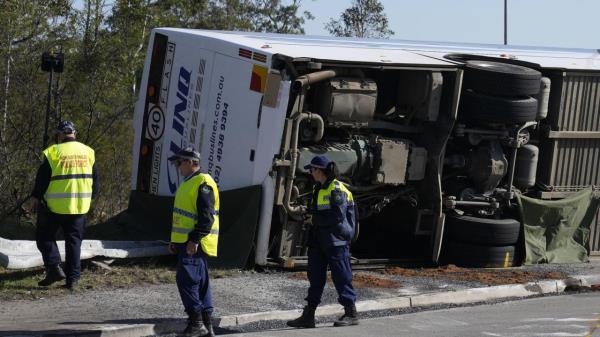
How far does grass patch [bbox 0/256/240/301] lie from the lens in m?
10.5

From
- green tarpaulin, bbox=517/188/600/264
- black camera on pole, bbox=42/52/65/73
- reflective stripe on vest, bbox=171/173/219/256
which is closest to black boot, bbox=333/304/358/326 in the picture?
reflective stripe on vest, bbox=171/173/219/256

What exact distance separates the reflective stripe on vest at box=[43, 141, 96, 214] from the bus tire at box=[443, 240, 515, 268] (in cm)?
474

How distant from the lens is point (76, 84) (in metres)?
19.7

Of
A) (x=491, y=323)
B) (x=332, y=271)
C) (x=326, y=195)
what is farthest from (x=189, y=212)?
(x=491, y=323)

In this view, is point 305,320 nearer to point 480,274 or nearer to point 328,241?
point 328,241

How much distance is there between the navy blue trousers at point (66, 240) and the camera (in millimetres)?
10641

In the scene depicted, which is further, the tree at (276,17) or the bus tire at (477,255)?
the tree at (276,17)

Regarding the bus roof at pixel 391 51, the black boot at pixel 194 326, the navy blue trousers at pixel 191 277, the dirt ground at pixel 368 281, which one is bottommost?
the dirt ground at pixel 368 281

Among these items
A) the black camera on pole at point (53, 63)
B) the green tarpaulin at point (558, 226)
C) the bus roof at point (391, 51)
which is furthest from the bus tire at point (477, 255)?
the black camera on pole at point (53, 63)

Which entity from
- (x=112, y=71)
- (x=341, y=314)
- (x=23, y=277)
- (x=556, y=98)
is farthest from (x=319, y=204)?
(x=112, y=71)

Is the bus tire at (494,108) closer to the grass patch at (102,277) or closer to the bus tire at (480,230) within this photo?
the bus tire at (480,230)

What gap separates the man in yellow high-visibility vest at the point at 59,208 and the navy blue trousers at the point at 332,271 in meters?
2.37

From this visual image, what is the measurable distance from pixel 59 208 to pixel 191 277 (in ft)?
7.20

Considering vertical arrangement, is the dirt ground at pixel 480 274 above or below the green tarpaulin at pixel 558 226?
below
